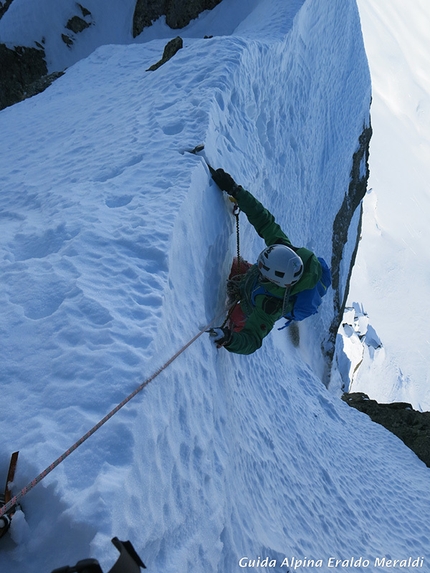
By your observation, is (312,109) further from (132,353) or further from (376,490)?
(132,353)

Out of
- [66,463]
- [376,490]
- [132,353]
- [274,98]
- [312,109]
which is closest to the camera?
[66,463]

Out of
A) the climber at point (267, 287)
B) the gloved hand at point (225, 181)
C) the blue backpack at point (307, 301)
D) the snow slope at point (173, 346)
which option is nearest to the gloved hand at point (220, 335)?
the climber at point (267, 287)

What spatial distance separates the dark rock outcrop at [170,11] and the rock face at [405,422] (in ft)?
40.4

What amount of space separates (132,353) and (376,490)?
18.7 feet

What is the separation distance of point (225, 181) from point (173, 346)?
2304mm

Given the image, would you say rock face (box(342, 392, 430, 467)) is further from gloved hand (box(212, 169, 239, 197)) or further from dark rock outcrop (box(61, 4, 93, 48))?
dark rock outcrop (box(61, 4, 93, 48))

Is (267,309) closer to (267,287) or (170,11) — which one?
(267,287)

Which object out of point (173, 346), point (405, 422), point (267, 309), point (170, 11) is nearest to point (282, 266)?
point (267, 309)

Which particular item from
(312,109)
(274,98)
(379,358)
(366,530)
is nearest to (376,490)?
(366,530)

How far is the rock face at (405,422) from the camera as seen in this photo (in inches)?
366

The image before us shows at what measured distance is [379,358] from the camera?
3080 centimetres

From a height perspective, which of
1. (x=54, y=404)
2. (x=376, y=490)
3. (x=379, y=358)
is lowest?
(x=379, y=358)

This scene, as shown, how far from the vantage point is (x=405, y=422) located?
33.6ft

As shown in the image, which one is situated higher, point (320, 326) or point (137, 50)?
point (137, 50)
